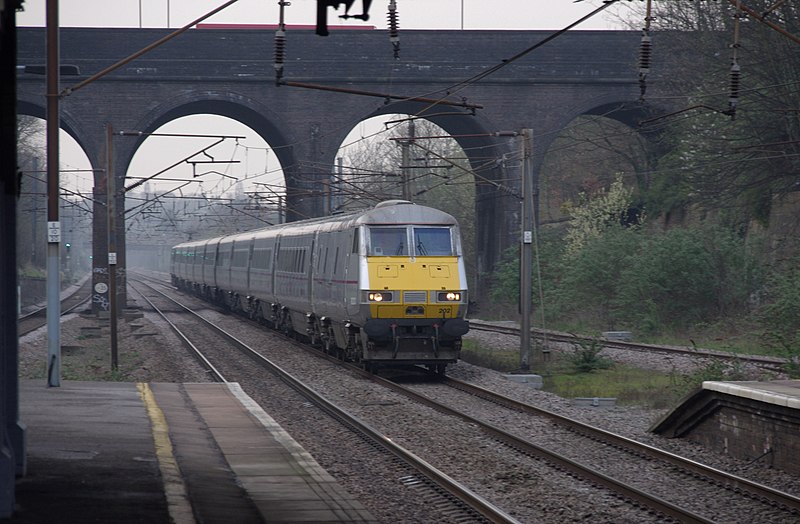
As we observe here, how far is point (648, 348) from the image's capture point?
2702cm

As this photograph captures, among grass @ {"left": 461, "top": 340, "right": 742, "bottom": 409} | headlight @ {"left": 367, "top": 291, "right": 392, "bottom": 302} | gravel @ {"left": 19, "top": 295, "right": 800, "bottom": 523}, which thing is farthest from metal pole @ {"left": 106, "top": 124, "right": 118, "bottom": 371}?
grass @ {"left": 461, "top": 340, "right": 742, "bottom": 409}

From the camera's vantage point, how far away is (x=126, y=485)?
30.8ft

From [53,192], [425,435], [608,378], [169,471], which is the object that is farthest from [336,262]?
[169,471]

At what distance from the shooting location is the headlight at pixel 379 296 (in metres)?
20.8

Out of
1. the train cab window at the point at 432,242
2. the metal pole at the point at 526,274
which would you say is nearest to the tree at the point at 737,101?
the metal pole at the point at 526,274

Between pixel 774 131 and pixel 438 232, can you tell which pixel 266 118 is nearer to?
pixel 774 131

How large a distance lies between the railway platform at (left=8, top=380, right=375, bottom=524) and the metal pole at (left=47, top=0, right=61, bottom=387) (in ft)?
3.06

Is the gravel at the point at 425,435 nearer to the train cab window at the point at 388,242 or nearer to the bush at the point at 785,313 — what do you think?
the train cab window at the point at 388,242

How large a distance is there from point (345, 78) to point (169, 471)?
34.2 m

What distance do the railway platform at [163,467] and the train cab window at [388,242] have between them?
229 inches

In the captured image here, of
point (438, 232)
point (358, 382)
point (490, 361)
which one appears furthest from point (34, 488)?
point (490, 361)

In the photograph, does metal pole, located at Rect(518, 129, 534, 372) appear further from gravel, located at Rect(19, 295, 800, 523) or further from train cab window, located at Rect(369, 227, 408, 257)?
train cab window, located at Rect(369, 227, 408, 257)

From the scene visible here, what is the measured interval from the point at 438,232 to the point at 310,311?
6.32 metres

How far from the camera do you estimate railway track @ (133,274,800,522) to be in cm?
1010
